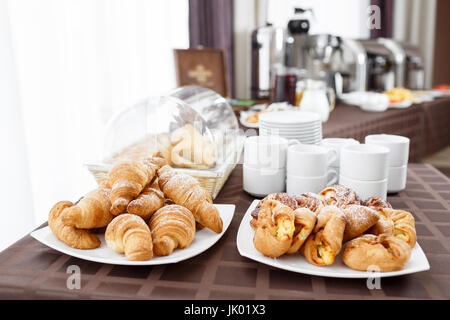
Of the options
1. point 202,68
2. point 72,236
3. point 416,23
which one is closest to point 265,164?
point 72,236

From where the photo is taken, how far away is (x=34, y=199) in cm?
157

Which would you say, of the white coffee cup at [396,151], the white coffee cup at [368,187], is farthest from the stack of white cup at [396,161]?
the white coffee cup at [368,187]

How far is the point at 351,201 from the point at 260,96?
1866 millimetres

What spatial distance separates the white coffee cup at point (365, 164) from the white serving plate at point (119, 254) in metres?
0.28

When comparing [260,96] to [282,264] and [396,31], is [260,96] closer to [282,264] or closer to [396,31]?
[282,264]

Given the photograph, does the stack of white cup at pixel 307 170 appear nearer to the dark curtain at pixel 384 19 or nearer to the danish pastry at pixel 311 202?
the danish pastry at pixel 311 202

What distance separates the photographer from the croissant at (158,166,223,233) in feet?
2.13

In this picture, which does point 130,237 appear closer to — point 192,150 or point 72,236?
point 72,236

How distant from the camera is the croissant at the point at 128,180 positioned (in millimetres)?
611

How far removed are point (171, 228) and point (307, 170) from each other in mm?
333

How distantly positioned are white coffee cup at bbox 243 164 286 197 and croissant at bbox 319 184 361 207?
0.17m

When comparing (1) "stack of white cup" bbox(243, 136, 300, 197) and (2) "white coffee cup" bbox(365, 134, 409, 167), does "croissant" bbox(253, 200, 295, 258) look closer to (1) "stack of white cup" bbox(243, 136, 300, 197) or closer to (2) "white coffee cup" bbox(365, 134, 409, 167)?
(1) "stack of white cup" bbox(243, 136, 300, 197)

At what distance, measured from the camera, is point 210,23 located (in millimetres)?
2592
